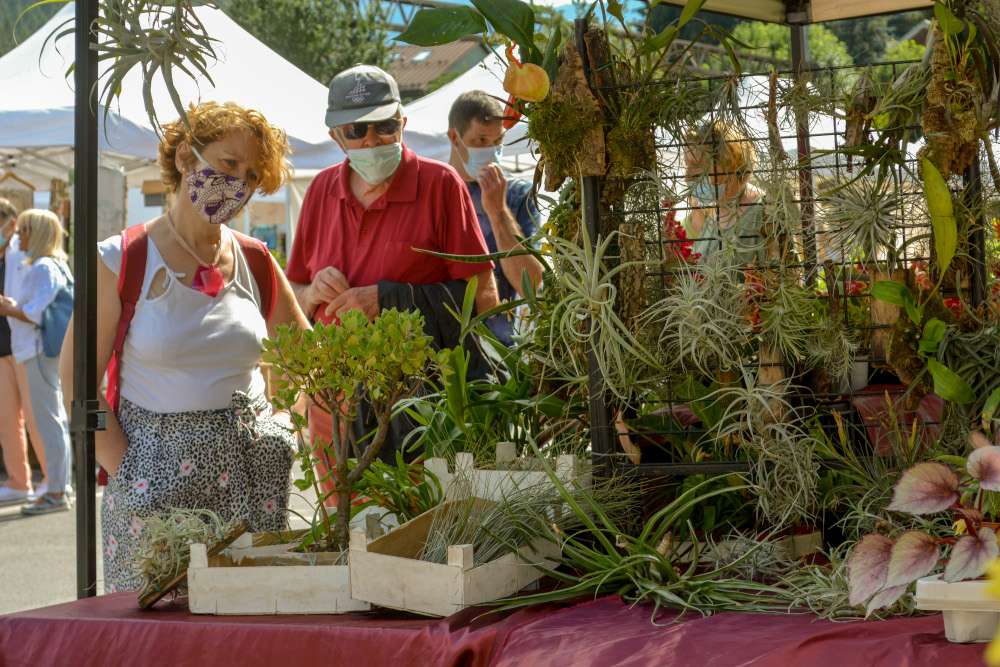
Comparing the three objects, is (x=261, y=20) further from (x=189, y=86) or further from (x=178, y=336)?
(x=178, y=336)

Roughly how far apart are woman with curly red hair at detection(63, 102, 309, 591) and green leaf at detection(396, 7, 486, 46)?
721mm

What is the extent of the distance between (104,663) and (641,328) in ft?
2.63

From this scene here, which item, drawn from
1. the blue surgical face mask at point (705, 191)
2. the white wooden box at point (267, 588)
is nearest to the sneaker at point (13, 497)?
the white wooden box at point (267, 588)

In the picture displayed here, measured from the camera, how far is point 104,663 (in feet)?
4.73

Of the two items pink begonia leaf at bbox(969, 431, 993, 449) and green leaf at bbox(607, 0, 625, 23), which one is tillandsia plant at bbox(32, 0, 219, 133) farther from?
pink begonia leaf at bbox(969, 431, 993, 449)

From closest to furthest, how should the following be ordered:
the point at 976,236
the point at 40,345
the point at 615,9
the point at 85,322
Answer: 1. the point at 976,236
2. the point at 615,9
3. the point at 85,322
4. the point at 40,345

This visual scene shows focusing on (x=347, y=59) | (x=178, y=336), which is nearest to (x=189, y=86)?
(x=178, y=336)

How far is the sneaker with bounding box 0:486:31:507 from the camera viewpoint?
21.4 ft

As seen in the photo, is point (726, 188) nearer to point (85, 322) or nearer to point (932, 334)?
point (932, 334)

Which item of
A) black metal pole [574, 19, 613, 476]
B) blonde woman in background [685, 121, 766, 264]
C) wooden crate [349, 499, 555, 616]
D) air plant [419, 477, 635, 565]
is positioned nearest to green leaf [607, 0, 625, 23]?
black metal pole [574, 19, 613, 476]

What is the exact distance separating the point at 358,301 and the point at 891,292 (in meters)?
1.37

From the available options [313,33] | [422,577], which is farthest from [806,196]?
Answer: [313,33]

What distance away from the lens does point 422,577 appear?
1.36 meters

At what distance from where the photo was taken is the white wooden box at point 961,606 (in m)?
1.06
